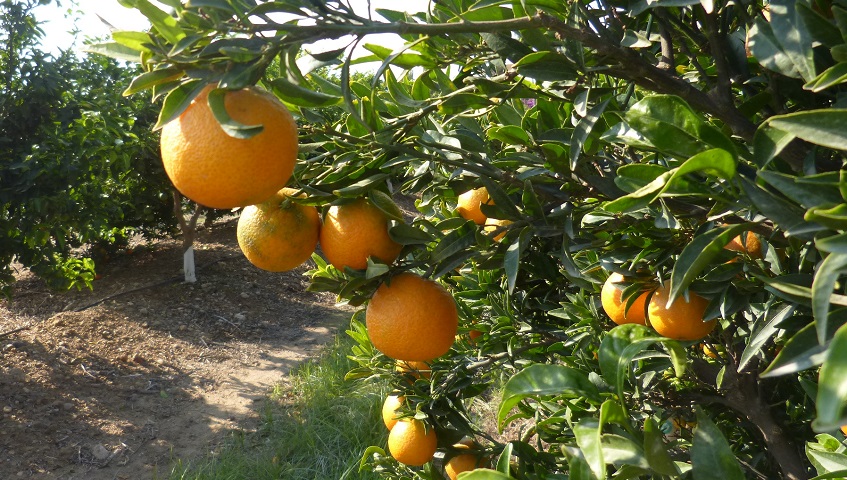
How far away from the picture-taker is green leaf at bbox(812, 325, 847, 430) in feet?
0.97

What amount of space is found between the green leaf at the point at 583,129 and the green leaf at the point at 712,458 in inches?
10.7

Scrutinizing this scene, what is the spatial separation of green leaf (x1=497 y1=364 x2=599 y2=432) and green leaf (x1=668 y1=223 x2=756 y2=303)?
166 millimetres

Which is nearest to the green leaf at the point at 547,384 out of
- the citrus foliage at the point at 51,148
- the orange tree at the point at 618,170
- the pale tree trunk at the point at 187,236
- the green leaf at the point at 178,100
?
the orange tree at the point at 618,170

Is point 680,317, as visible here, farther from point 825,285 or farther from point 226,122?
point 226,122

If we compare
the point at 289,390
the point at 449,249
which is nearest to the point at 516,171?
the point at 449,249

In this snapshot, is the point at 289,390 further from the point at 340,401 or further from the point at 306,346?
the point at 306,346

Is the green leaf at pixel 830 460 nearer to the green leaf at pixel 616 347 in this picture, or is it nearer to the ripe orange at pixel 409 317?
the green leaf at pixel 616 347

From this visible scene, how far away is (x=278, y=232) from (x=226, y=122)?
249mm

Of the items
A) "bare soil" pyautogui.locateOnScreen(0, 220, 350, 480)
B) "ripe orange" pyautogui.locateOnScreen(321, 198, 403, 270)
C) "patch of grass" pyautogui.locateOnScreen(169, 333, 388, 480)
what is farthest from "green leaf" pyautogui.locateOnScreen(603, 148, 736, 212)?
"bare soil" pyautogui.locateOnScreen(0, 220, 350, 480)

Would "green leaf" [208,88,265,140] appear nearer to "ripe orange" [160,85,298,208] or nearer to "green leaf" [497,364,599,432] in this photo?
"ripe orange" [160,85,298,208]

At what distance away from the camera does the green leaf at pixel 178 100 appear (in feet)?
1.56

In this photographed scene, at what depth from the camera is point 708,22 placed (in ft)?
2.05

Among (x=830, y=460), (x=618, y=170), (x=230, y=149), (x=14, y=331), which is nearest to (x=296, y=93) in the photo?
(x=230, y=149)

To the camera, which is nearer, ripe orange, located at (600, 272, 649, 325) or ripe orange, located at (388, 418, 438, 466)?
ripe orange, located at (600, 272, 649, 325)
